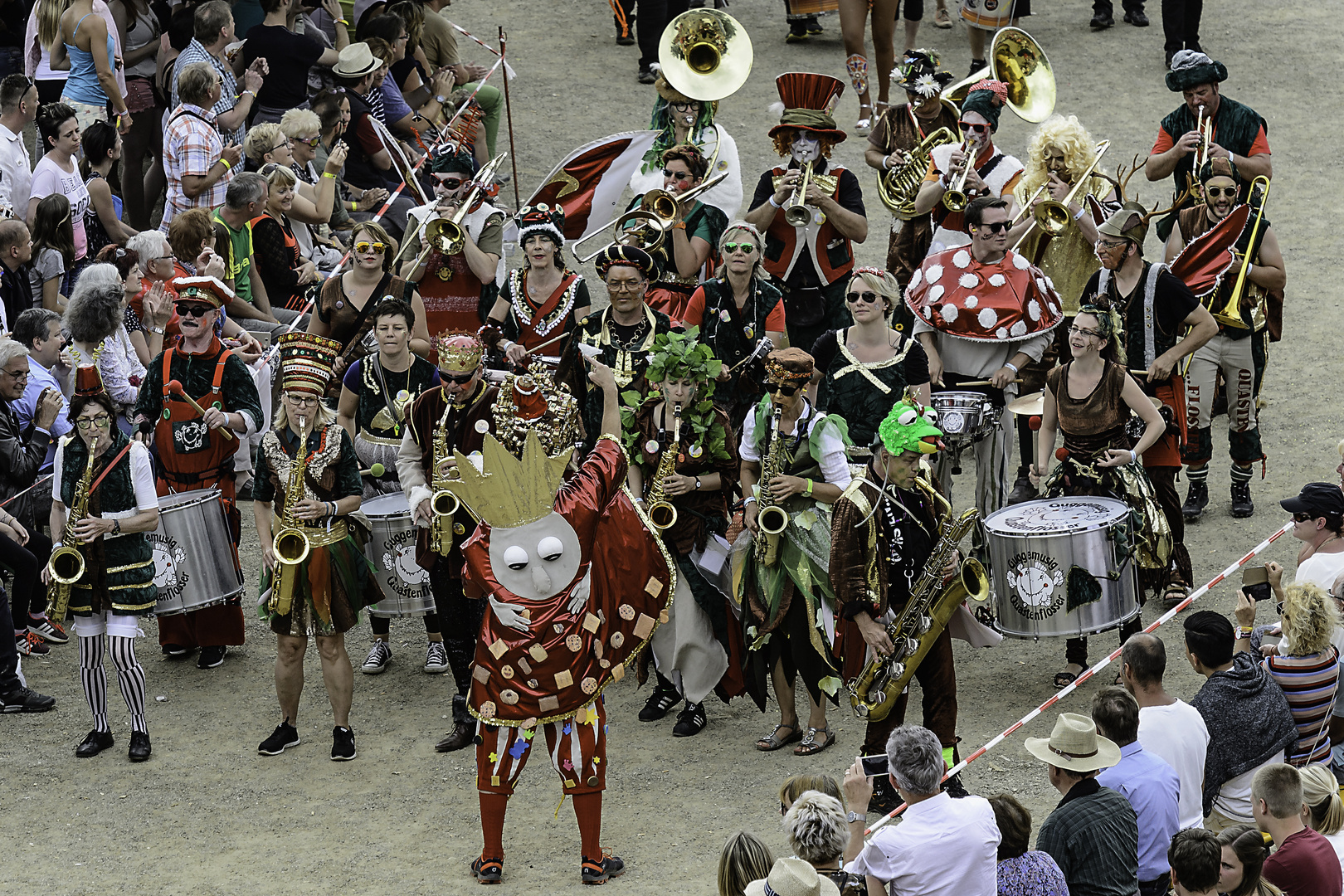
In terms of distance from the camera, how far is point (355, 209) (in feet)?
43.9

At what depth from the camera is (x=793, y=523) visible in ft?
25.2

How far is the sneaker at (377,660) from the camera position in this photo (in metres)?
9.15

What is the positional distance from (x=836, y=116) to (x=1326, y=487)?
397 inches

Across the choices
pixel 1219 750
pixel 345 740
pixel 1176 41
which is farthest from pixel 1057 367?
pixel 1176 41

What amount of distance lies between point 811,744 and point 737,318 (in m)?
2.37

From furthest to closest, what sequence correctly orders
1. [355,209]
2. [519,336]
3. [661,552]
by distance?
[355,209] → [519,336] → [661,552]

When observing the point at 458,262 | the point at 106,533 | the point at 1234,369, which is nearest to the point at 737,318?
the point at 458,262

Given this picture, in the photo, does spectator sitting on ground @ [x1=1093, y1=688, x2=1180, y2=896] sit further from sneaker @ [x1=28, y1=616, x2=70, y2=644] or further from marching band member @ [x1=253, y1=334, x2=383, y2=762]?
sneaker @ [x1=28, y1=616, x2=70, y2=644]

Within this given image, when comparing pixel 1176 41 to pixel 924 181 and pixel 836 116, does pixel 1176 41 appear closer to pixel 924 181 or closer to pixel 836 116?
pixel 836 116

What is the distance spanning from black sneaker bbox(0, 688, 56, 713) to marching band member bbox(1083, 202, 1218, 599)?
230 inches

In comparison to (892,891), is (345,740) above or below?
below

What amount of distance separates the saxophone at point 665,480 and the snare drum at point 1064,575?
151 centimetres

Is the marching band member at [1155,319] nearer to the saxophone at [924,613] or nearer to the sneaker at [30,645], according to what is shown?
the saxophone at [924,613]

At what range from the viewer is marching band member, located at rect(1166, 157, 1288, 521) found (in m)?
10.1
